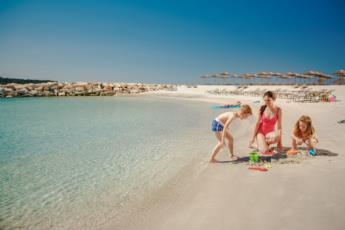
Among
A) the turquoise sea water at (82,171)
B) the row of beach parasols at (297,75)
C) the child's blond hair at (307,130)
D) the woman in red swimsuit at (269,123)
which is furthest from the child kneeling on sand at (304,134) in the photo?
the row of beach parasols at (297,75)

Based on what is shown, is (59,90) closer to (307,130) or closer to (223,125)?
(223,125)

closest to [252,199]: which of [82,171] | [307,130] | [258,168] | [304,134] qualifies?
[258,168]

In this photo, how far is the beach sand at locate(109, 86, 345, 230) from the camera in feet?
8.94

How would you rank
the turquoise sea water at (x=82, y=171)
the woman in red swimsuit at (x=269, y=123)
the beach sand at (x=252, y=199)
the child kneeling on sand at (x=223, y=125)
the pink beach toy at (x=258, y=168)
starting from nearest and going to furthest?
Result: the beach sand at (x=252, y=199) → the turquoise sea water at (x=82, y=171) → the pink beach toy at (x=258, y=168) → the child kneeling on sand at (x=223, y=125) → the woman in red swimsuit at (x=269, y=123)

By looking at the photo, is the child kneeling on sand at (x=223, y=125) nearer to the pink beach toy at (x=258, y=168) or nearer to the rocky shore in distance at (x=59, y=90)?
the pink beach toy at (x=258, y=168)

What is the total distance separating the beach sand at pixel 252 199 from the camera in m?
2.72

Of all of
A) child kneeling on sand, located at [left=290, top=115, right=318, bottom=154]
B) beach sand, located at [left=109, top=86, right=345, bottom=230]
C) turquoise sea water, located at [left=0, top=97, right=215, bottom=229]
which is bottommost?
turquoise sea water, located at [left=0, top=97, right=215, bottom=229]

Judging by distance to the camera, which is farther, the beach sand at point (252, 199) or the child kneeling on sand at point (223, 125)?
the child kneeling on sand at point (223, 125)

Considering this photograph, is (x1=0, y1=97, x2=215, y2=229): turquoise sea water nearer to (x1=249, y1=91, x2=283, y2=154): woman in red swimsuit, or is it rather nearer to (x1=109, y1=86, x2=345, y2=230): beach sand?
(x1=109, y1=86, x2=345, y2=230): beach sand

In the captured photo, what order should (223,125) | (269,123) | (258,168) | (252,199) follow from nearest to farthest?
1. (252,199)
2. (258,168)
3. (223,125)
4. (269,123)

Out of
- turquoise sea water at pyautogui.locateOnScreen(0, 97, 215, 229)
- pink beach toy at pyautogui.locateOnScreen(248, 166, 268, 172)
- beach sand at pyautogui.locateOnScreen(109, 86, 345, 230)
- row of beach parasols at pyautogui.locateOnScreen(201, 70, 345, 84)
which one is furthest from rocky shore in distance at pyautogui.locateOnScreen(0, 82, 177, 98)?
beach sand at pyautogui.locateOnScreen(109, 86, 345, 230)

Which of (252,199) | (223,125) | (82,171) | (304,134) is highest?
(223,125)

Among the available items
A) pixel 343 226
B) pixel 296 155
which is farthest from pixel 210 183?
pixel 296 155

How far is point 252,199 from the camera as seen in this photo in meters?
3.25
